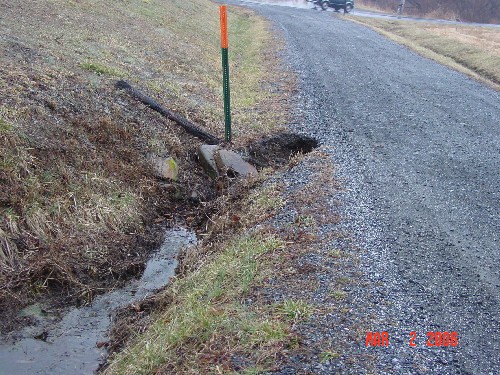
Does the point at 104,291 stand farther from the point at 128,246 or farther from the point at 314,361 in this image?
the point at 314,361

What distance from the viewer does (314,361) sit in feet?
11.8

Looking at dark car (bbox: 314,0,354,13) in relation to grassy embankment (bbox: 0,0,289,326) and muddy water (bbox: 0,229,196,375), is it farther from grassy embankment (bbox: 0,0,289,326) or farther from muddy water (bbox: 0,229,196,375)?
muddy water (bbox: 0,229,196,375)

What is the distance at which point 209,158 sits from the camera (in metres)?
7.80

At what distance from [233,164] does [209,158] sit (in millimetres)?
420

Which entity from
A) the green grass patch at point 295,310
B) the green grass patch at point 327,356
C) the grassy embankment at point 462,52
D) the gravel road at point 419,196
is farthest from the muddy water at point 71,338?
the grassy embankment at point 462,52

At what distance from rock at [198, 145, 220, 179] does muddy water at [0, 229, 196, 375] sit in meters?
2.14

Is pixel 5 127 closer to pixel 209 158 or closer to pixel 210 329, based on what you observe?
pixel 209 158

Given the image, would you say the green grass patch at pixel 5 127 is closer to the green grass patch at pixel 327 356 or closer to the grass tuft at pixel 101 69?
the grass tuft at pixel 101 69

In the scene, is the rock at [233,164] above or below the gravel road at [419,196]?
below

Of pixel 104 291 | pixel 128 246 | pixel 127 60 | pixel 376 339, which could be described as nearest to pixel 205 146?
pixel 128 246

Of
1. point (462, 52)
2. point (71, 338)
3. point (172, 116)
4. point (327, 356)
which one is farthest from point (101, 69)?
point (462, 52)
